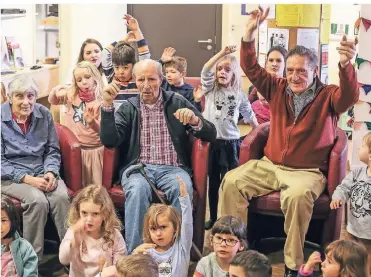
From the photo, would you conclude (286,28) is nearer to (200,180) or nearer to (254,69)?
(254,69)

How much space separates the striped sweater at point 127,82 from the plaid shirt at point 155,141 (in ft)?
0.83

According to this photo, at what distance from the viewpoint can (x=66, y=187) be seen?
3.48 metres

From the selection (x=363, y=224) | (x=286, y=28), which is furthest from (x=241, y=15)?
(x=363, y=224)

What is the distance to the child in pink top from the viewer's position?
2.89 m

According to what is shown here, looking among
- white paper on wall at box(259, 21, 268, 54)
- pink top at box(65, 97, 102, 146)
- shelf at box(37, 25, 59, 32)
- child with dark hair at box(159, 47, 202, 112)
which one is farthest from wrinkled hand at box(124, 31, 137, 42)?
shelf at box(37, 25, 59, 32)

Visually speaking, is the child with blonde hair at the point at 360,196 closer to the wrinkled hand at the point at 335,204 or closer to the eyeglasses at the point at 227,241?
the wrinkled hand at the point at 335,204

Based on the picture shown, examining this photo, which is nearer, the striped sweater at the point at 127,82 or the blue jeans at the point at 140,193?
the blue jeans at the point at 140,193

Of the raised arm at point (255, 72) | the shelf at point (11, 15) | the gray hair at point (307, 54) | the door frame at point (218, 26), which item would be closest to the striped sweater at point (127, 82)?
the raised arm at point (255, 72)

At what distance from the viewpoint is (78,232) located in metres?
2.91

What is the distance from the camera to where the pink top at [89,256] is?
9.46 feet

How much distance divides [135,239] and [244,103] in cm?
112

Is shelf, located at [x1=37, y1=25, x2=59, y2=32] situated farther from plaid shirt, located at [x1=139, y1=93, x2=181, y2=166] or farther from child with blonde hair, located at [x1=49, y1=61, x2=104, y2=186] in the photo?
plaid shirt, located at [x1=139, y1=93, x2=181, y2=166]

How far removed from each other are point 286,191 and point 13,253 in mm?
1301

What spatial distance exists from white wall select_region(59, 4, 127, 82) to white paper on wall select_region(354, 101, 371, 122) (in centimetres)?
257
